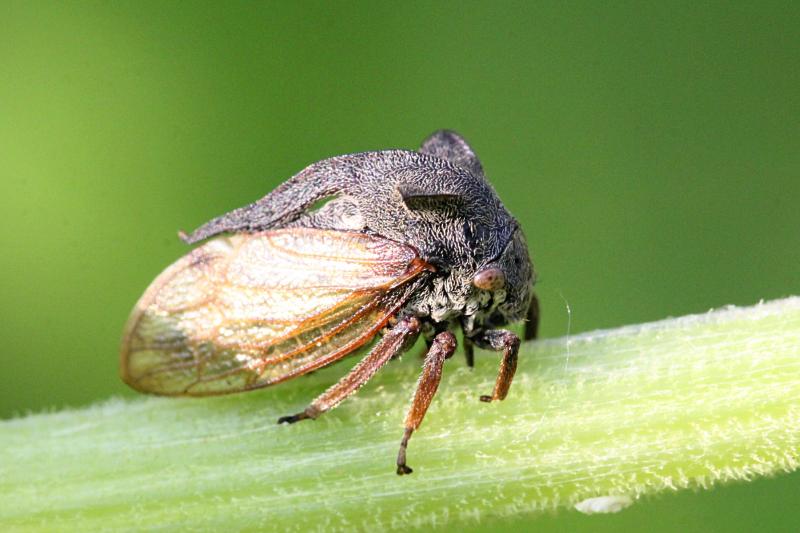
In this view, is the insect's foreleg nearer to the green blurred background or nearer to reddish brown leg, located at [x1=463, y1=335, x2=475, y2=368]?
reddish brown leg, located at [x1=463, y1=335, x2=475, y2=368]

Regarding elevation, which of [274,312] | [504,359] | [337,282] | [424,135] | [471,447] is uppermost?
[424,135]

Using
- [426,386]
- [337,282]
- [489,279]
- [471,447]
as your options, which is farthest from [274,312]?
[471,447]

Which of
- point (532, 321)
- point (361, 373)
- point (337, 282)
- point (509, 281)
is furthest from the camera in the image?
point (532, 321)

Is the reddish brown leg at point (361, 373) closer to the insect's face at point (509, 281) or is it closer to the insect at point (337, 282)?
the insect at point (337, 282)

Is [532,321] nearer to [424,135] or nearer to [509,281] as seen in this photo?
[509,281]

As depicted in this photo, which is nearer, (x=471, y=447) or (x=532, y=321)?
(x=471, y=447)

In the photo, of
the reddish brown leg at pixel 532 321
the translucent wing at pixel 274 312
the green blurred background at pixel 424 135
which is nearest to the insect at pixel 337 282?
the translucent wing at pixel 274 312

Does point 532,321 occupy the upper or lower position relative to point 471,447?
upper

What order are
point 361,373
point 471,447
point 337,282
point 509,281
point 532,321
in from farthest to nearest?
point 532,321 < point 509,281 < point 337,282 < point 361,373 < point 471,447
